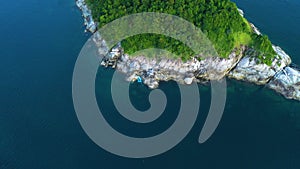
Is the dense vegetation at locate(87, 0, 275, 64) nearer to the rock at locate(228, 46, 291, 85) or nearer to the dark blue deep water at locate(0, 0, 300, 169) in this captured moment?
the rock at locate(228, 46, 291, 85)

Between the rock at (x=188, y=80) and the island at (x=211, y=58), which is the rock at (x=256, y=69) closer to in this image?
the island at (x=211, y=58)

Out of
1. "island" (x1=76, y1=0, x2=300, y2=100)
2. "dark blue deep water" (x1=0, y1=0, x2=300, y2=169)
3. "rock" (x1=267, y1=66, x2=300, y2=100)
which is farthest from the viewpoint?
"island" (x1=76, y1=0, x2=300, y2=100)

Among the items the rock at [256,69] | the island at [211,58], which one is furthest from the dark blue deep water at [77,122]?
the island at [211,58]

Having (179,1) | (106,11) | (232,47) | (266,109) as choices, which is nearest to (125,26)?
(106,11)

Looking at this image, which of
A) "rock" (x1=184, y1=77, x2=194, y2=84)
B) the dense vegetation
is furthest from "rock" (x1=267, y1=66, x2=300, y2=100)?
"rock" (x1=184, y1=77, x2=194, y2=84)

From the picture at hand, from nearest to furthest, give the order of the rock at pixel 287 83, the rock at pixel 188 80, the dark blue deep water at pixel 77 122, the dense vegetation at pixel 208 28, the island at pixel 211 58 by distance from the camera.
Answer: the dark blue deep water at pixel 77 122 < the rock at pixel 287 83 < the rock at pixel 188 80 < the island at pixel 211 58 < the dense vegetation at pixel 208 28

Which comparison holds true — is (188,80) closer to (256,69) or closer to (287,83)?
(256,69)
